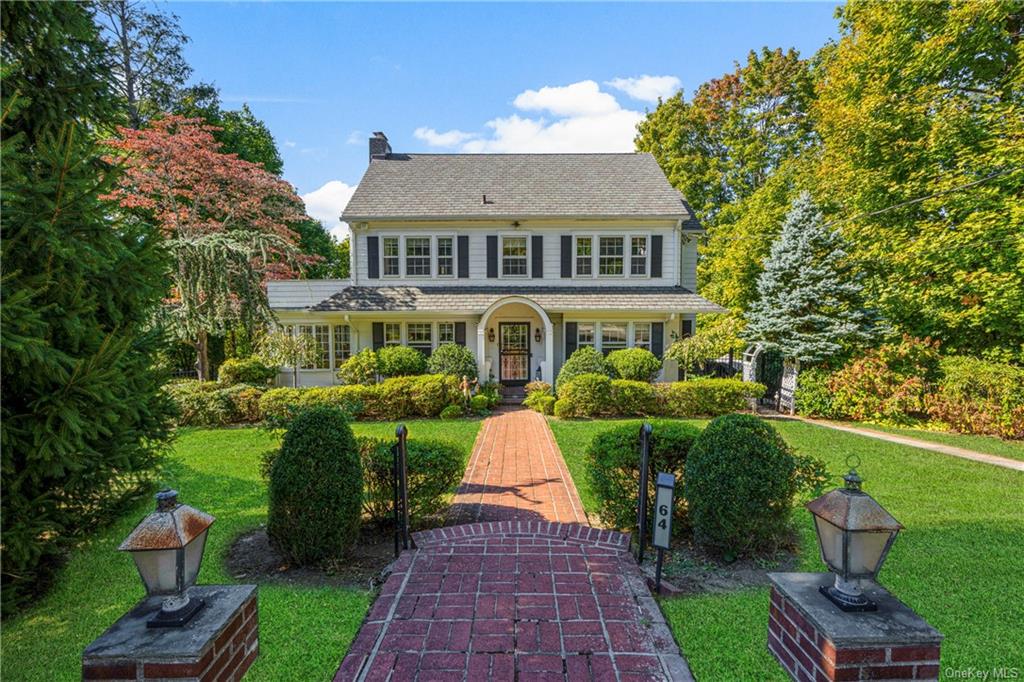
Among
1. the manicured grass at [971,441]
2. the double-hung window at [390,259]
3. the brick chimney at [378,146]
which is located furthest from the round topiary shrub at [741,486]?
the brick chimney at [378,146]

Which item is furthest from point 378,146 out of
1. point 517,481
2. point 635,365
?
point 517,481

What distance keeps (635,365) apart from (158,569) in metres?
13.1

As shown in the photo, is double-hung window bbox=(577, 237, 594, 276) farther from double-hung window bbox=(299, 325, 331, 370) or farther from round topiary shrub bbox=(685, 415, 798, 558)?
round topiary shrub bbox=(685, 415, 798, 558)

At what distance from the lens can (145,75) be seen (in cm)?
1944

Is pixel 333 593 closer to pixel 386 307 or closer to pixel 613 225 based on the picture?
pixel 386 307

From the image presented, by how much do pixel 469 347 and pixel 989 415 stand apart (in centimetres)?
1352

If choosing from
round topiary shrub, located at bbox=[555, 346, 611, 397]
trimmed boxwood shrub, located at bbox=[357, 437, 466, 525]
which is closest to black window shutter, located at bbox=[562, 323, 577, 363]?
round topiary shrub, located at bbox=[555, 346, 611, 397]

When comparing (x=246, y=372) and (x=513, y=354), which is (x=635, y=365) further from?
(x=246, y=372)

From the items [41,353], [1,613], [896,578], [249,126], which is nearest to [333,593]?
[1,613]

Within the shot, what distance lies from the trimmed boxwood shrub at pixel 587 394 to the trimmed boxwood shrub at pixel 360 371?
6.10m

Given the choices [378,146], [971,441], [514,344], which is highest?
[378,146]

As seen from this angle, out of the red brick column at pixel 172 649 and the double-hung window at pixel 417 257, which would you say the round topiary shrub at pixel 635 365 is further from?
the red brick column at pixel 172 649

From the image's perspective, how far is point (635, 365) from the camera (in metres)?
14.1

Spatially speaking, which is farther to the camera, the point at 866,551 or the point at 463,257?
the point at 463,257
